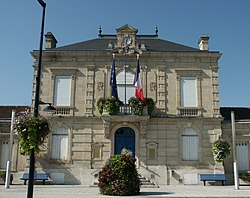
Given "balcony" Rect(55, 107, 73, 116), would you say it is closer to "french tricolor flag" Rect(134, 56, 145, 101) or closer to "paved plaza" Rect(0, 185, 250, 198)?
"french tricolor flag" Rect(134, 56, 145, 101)

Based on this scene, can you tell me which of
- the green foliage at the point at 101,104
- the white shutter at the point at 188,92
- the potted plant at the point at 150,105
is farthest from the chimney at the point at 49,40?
the white shutter at the point at 188,92

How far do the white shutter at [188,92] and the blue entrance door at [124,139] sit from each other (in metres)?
3.71

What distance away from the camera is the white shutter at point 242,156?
19797 mm

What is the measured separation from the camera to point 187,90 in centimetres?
2009

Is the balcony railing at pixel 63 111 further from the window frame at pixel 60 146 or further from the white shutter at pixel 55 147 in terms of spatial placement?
the white shutter at pixel 55 147

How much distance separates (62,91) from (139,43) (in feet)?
20.2

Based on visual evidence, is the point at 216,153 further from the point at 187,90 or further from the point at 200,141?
the point at 187,90

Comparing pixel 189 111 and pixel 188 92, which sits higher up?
pixel 188 92

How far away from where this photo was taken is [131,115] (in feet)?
61.3

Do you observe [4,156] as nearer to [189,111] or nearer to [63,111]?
[63,111]

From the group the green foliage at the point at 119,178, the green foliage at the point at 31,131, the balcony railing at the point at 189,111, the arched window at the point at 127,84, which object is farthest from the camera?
the arched window at the point at 127,84

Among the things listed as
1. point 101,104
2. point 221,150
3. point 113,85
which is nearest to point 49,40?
point 113,85

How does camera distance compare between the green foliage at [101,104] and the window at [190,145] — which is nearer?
the green foliage at [101,104]

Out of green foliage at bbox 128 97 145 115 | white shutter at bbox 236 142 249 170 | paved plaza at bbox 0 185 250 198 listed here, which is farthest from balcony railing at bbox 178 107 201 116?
paved plaza at bbox 0 185 250 198
